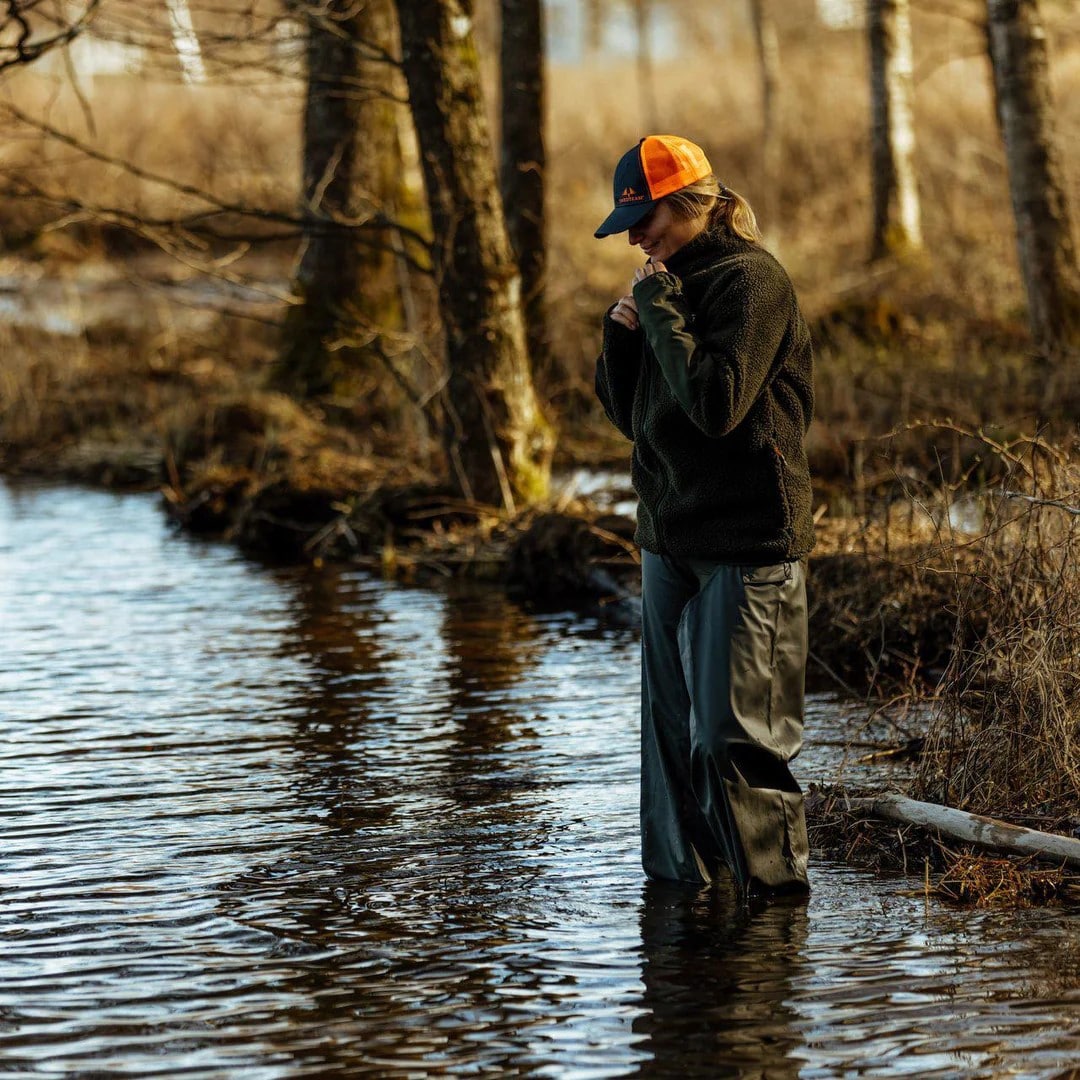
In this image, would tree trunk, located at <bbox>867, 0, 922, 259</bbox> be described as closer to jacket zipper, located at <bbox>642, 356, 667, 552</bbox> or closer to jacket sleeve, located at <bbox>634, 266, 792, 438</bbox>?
jacket zipper, located at <bbox>642, 356, 667, 552</bbox>

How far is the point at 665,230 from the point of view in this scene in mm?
4879

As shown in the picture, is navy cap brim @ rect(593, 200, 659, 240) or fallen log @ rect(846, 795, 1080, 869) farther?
fallen log @ rect(846, 795, 1080, 869)

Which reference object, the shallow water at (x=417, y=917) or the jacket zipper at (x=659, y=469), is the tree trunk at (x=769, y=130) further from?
the jacket zipper at (x=659, y=469)

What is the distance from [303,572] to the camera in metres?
12.4

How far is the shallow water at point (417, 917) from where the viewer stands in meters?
4.32

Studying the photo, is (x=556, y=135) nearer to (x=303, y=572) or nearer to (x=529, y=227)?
(x=529, y=227)

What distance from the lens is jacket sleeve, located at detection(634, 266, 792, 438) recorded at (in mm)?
4594

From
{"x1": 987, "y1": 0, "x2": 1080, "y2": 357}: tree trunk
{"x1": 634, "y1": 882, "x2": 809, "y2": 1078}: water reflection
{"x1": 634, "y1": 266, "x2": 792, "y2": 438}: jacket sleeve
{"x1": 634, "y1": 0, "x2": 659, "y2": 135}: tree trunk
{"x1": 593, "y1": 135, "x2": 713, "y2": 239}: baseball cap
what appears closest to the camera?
{"x1": 634, "y1": 882, "x2": 809, "y2": 1078}: water reflection

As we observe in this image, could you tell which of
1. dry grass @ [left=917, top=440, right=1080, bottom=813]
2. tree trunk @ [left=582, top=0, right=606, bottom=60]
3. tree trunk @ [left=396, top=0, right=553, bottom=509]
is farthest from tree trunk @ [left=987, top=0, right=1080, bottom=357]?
tree trunk @ [left=582, top=0, right=606, bottom=60]

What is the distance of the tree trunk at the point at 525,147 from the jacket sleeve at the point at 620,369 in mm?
8301

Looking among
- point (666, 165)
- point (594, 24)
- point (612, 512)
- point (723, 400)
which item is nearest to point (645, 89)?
point (612, 512)

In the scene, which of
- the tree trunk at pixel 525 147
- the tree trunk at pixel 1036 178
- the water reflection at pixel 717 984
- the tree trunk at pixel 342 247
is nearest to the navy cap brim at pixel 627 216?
the water reflection at pixel 717 984

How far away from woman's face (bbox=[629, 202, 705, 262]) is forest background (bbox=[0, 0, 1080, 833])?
1480 mm

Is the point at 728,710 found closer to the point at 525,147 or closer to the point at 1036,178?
the point at 525,147
